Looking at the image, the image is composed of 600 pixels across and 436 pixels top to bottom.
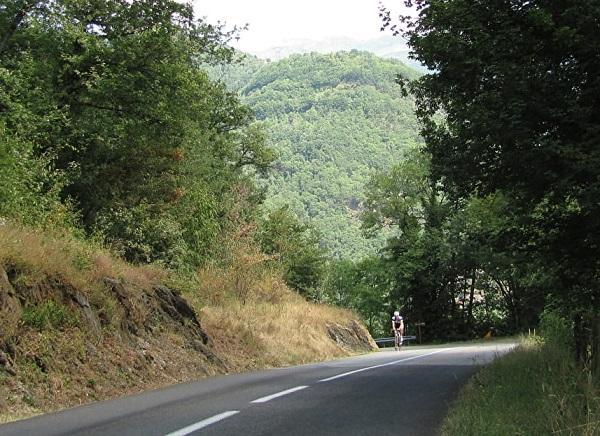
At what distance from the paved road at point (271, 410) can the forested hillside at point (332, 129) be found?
310ft

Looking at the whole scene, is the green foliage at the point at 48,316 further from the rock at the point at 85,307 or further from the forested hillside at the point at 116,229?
the rock at the point at 85,307

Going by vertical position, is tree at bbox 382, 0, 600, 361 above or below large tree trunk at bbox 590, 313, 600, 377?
above

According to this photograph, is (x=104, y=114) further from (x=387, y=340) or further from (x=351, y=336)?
(x=387, y=340)

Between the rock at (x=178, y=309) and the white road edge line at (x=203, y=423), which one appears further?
the rock at (x=178, y=309)

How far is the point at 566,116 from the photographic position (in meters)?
7.96

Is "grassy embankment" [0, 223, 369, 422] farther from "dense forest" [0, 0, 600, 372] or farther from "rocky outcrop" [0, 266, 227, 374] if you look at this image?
"dense forest" [0, 0, 600, 372]

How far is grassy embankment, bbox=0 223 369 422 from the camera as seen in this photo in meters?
10.4

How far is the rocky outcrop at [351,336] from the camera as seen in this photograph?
3028 centimetres

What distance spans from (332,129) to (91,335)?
143801 millimetres

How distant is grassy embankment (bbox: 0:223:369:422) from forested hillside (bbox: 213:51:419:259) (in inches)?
3409

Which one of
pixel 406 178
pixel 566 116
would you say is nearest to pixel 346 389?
pixel 566 116

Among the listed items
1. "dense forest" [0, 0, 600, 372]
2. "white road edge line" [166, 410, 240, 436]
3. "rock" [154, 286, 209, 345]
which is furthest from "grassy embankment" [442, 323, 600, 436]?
"rock" [154, 286, 209, 345]

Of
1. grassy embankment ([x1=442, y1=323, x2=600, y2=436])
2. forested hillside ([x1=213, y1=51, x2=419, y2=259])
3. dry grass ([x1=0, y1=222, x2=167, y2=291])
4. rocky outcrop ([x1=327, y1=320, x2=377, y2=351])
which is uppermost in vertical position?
forested hillside ([x1=213, y1=51, x2=419, y2=259])

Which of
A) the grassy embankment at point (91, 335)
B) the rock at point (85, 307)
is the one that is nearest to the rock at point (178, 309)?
the grassy embankment at point (91, 335)
